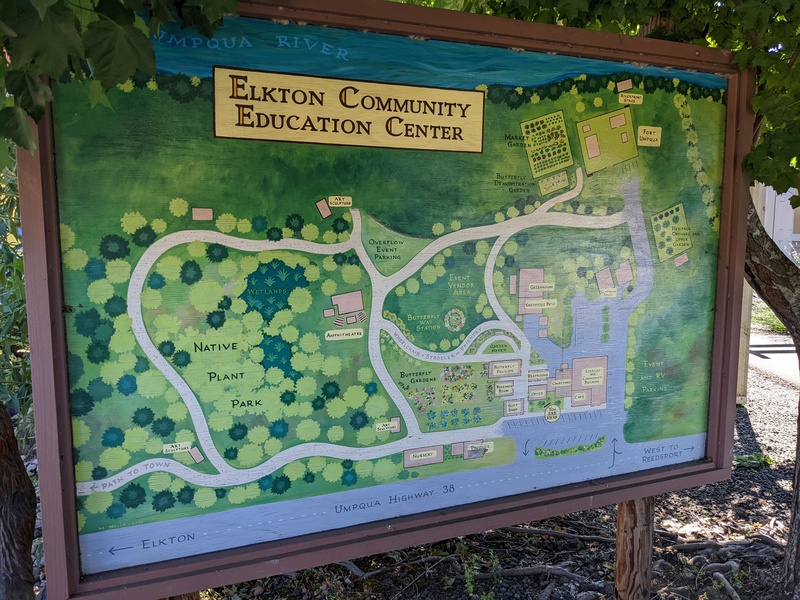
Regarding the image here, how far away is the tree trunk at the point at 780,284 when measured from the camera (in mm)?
2801

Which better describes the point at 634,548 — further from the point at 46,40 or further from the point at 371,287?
the point at 46,40

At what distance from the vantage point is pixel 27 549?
1792mm

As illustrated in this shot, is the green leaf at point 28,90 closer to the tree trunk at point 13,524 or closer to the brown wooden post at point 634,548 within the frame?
the tree trunk at point 13,524

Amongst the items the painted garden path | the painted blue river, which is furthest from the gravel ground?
the painted blue river

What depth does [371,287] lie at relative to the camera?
182 cm

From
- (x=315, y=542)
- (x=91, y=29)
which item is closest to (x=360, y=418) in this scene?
(x=315, y=542)

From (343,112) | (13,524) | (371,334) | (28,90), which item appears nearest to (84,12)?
(28,90)

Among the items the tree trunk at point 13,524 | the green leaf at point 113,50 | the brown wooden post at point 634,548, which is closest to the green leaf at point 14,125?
the green leaf at point 113,50

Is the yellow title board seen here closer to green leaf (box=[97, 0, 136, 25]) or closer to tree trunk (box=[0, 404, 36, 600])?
green leaf (box=[97, 0, 136, 25])

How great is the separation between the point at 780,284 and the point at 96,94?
300 centimetres

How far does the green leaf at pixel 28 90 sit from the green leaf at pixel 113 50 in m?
0.17

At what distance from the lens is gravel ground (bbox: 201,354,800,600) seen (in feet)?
11.1

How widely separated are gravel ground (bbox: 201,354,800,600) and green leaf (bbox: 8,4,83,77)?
320cm

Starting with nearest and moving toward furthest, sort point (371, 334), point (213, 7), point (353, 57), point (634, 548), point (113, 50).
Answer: point (113, 50) < point (213, 7) < point (353, 57) < point (371, 334) < point (634, 548)
